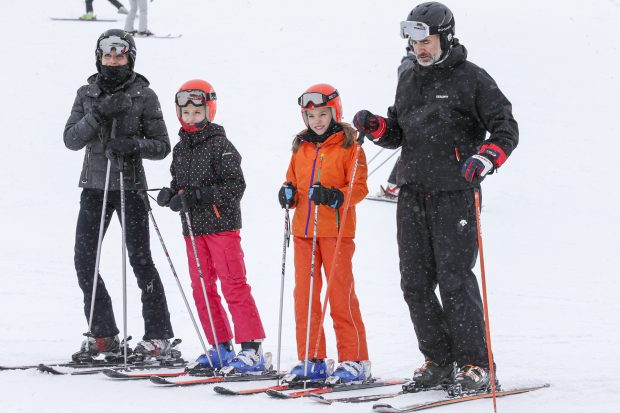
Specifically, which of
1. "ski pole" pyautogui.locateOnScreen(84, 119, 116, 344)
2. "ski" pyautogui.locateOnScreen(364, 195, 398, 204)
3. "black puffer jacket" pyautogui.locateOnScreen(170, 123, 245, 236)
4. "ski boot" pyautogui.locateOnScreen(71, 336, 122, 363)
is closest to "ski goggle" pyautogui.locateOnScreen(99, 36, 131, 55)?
"ski pole" pyautogui.locateOnScreen(84, 119, 116, 344)

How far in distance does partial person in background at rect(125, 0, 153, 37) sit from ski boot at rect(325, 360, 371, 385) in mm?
13034

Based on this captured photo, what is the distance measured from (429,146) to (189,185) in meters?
1.51

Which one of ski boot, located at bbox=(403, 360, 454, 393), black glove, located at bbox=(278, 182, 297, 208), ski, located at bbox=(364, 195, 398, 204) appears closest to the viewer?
ski boot, located at bbox=(403, 360, 454, 393)

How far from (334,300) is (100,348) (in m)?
1.59

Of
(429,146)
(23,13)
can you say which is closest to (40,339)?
(429,146)

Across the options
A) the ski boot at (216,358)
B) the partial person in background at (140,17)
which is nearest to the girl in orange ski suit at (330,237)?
the ski boot at (216,358)

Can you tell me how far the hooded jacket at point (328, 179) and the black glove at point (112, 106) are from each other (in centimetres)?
115

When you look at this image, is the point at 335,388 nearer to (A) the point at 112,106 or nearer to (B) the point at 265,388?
(B) the point at 265,388

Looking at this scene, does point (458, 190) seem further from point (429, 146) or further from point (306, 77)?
point (306, 77)

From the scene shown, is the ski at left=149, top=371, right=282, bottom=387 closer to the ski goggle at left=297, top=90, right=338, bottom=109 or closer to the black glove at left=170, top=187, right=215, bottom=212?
the black glove at left=170, top=187, right=215, bottom=212

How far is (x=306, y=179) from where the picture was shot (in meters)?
5.42

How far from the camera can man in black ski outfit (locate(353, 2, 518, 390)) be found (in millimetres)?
4930

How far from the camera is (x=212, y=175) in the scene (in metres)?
5.69

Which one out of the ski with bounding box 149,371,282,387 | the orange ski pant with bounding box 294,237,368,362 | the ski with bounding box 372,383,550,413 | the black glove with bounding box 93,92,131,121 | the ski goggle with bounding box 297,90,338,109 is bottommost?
the ski with bounding box 372,383,550,413
